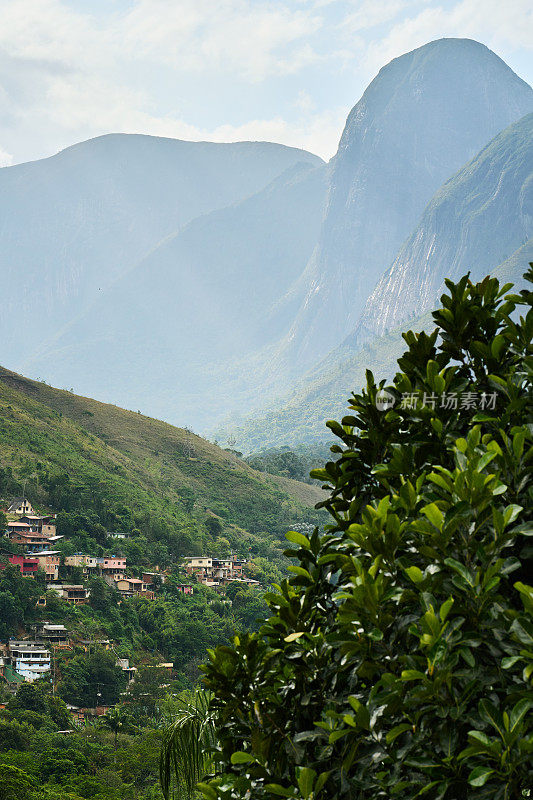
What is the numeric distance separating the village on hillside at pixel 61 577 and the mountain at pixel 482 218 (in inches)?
5477

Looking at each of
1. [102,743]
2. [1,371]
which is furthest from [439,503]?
[1,371]

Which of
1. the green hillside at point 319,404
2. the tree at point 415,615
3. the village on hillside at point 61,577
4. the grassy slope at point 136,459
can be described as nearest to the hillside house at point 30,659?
the village on hillside at point 61,577

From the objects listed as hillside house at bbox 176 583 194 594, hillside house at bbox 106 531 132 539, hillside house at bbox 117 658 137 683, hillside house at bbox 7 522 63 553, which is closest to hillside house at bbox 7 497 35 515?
hillside house at bbox 7 522 63 553

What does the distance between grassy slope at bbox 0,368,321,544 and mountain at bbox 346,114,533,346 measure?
387 ft

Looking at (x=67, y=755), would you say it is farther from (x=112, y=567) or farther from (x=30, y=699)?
(x=112, y=567)

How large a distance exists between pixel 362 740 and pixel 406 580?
0.54m

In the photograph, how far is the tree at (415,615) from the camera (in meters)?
2.61

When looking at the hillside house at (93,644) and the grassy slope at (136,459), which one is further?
the grassy slope at (136,459)

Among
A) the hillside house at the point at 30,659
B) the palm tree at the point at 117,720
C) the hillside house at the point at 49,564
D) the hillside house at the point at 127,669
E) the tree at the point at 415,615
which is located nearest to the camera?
the tree at the point at 415,615

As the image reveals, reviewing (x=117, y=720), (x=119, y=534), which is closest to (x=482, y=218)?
(x=119, y=534)

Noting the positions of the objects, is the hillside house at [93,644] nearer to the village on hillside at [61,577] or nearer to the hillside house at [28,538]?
the village on hillside at [61,577]

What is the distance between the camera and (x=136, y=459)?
69.2 metres

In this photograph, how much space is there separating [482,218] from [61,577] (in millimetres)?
160114

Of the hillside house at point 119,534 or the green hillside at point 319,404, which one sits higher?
the green hillside at point 319,404
